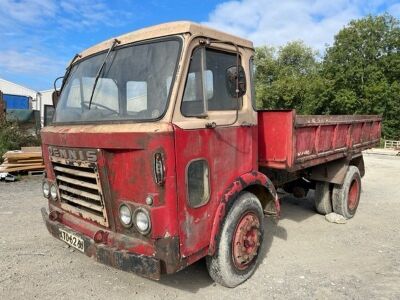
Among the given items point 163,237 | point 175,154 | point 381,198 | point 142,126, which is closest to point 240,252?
point 163,237

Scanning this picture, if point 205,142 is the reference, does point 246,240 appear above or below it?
below

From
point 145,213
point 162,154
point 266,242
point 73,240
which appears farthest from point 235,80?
point 266,242

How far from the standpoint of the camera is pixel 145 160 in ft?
10.2

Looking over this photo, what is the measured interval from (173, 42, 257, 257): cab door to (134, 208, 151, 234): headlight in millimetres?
272

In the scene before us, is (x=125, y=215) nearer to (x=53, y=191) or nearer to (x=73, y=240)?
(x=73, y=240)

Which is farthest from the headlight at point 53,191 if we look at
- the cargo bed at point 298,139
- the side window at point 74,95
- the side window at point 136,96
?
the cargo bed at point 298,139

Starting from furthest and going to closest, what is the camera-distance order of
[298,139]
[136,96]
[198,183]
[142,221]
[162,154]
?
[298,139], [136,96], [198,183], [142,221], [162,154]

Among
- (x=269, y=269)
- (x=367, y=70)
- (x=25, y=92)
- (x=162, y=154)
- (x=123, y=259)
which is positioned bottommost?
(x=269, y=269)

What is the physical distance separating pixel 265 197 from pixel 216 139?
51.2 inches

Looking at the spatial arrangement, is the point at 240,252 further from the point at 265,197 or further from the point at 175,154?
the point at 175,154

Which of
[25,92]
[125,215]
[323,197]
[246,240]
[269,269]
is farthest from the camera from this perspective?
[25,92]

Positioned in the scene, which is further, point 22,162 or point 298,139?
point 22,162

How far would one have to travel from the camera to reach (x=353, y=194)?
6.99 m

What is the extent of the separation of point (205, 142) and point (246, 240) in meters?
1.29
